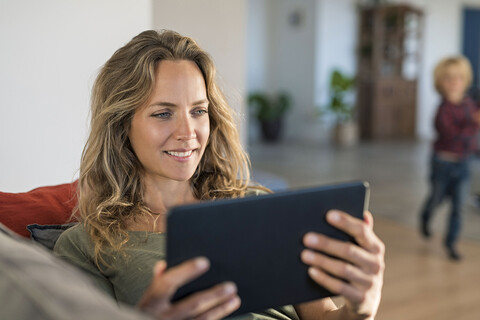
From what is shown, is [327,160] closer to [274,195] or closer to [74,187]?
[74,187]

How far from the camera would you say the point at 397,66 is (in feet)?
32.7

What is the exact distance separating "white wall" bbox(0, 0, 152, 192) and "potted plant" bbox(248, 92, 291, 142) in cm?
784

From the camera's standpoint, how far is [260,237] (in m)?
→ 0.91

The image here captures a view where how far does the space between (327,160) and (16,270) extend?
7036 millimetres

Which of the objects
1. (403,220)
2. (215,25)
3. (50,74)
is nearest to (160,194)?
(50,74)

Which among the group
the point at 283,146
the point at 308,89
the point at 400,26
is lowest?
the point at 283,146

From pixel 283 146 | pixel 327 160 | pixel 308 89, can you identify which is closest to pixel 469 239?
pixel 327 160

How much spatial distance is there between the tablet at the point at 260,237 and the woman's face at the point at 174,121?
48cm

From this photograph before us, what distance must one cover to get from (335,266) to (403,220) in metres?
3.78

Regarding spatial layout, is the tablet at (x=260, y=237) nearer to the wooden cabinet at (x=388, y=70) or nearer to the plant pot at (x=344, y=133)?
the plant pot at (x=344, y=133)

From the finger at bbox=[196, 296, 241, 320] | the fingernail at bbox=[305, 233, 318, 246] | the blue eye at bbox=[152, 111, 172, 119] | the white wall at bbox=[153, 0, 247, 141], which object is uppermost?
the white wall at bbox=[153, 0, 247, 141]

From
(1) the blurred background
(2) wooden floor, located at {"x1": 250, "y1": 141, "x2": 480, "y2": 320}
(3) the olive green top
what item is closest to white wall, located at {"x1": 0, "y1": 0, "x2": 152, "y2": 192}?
(1) the blurred background

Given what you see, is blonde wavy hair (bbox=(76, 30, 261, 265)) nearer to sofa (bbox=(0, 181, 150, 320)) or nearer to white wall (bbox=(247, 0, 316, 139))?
sofa (bbox=(0, 181, 150, 320))

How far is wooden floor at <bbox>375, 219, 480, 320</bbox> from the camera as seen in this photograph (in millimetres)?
2850
